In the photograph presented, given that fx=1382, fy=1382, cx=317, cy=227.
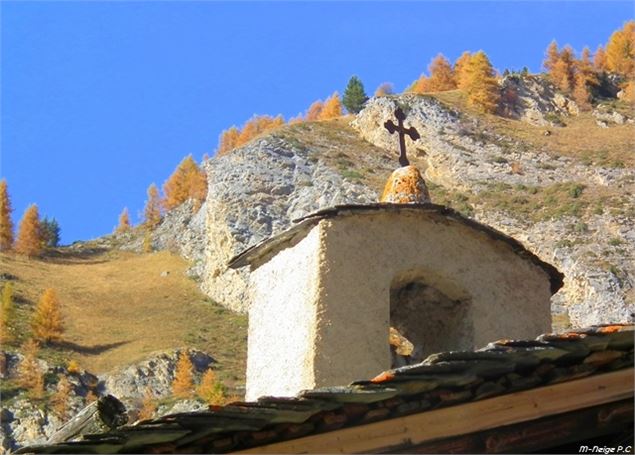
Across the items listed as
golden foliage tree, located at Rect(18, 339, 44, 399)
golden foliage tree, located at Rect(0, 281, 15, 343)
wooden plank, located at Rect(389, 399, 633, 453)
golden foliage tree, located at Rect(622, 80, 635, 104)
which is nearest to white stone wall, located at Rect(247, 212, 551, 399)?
wooden plank, located at Rect(389, 399, 633, 453)

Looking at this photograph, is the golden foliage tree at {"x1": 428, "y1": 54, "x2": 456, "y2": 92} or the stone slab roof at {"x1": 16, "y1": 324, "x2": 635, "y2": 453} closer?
the stone slab roof at {"x1": 16, "y1": 324, "x2": 635, "y2": 453}

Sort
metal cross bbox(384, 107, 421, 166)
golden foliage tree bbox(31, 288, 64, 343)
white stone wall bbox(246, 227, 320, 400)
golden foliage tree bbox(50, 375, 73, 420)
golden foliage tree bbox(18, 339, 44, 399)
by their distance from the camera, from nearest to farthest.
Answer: white stone wall bbox(246, 227, 320, 400) < metal cross bbox(384, 107, 421, 166) < golden foliage tree bbox(50, 375, 73, 420) < golden foliage tree bbox(18, 339, 44, 399) < golden foliage tree bbox(31, 288, 64, 343)

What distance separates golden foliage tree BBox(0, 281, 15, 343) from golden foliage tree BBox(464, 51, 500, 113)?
29159mm

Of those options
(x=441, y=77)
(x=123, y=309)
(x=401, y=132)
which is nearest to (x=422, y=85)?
(x=441, y=77)

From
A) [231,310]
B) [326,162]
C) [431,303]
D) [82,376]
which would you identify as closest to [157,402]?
[82,376]

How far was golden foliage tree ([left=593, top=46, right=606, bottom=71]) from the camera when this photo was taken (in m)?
95.7

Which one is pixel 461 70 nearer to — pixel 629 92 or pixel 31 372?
pixel 629 92

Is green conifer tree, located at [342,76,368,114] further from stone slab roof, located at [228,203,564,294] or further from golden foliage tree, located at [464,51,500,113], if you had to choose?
stone slab roof, located at [228,203,564,294]

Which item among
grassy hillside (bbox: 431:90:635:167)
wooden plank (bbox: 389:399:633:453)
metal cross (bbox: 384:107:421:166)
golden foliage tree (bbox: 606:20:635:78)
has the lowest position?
wooden plank (bbox: 389:399:633:453)

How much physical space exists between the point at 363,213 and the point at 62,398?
146 ft

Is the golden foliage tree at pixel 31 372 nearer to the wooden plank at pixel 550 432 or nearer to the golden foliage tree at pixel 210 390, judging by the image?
the golden foliage tree at pixel 210 390

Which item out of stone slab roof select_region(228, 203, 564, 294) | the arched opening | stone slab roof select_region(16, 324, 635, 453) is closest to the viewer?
stone slab roof select_region(16, 324, 635, 453)

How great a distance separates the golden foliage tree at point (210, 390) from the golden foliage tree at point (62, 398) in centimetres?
492

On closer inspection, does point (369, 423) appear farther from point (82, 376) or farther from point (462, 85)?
point (462, 85)
